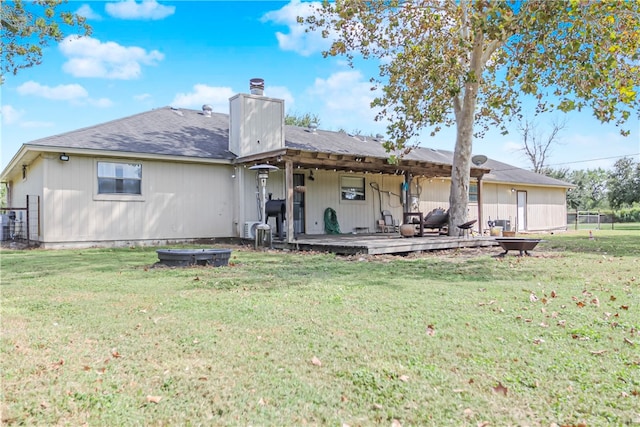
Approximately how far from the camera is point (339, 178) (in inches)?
581

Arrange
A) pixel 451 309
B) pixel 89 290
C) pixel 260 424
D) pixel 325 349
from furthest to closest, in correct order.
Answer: pixel 89 290
pixel 451 309
pixel 325 349
pixel 260 424

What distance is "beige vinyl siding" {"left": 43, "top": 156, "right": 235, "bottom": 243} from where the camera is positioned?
10.4 m

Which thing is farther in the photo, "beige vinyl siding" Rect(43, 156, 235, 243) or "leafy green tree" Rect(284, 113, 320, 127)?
"leafy green tree" Rect(284, 113, 320, 127)

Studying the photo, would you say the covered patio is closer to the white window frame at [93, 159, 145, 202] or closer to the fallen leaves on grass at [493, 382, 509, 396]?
the white window frame at [93, 159, 145, 202]

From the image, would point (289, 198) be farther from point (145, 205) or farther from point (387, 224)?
point (387, 224)

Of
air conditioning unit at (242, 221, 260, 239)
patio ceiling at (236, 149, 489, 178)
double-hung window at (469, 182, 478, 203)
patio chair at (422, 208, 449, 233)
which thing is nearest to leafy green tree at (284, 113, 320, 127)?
double-hung window at (469, 182, 478, 203)

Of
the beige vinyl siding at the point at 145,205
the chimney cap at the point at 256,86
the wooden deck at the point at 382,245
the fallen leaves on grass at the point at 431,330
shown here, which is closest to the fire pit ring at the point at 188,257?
the wooden deck at the point at 382,245

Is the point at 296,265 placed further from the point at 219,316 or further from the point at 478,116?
the point at 478,116

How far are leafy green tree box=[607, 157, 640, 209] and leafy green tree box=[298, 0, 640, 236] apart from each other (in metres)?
24.2

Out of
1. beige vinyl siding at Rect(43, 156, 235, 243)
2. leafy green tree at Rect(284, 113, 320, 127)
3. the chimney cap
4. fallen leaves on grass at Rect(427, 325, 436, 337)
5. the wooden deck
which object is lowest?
fallen leaves on grass at Rect(427, 325, 436, 337)

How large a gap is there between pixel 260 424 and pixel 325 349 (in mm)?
1005

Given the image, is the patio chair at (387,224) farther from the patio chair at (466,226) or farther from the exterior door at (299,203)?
the patio chair at (466,226)

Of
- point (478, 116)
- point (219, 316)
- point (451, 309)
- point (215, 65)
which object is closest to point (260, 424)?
point (219, 316)

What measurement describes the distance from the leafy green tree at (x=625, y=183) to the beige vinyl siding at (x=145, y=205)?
31.3m
